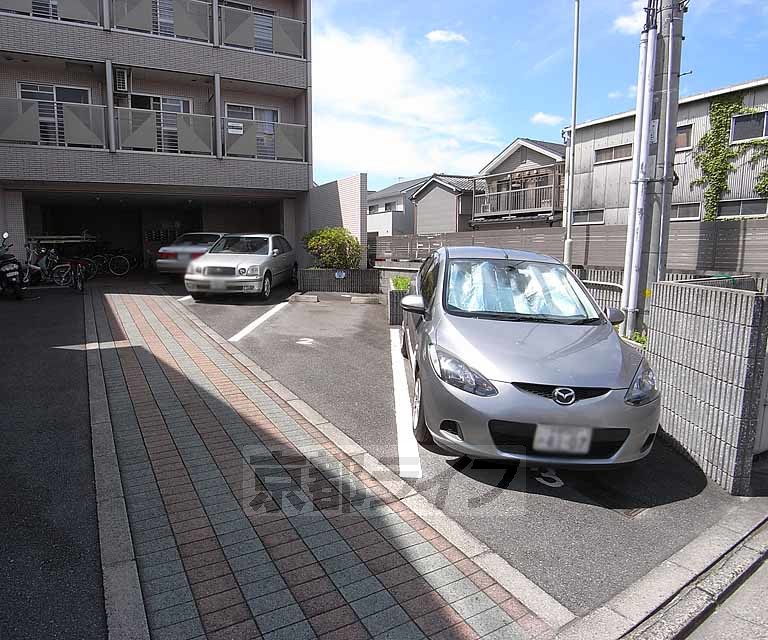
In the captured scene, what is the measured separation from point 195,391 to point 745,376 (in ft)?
16.0

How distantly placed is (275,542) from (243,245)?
428 inches

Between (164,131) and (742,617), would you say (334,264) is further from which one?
(742,617)

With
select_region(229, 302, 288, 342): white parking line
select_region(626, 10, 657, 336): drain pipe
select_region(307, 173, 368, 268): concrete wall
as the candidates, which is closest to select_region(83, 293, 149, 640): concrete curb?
select_region(229, 302, 288, 342): white parking line

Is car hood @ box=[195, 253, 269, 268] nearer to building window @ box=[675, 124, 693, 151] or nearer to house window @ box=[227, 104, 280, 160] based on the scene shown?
house window @ box=[227, 104, 280, 160]

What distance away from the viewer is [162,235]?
23.2 meters

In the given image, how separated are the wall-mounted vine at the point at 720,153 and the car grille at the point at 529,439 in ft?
59.7

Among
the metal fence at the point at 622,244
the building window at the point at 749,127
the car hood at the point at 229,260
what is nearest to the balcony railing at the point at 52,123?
the car hood at the point at 229,260

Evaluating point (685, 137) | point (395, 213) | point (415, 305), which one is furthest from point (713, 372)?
point (395, 213)

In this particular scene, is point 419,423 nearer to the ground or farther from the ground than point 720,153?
nearer to the ground

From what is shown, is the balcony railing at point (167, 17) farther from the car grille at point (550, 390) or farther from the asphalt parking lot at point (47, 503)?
the car grille at point (550, 390)

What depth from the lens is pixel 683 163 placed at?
65.2 feet

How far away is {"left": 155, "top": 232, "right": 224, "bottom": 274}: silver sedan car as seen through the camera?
15.6 metres

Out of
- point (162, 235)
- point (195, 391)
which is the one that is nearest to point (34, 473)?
point (195, 391)

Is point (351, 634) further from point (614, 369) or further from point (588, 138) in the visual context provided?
point (588, 138)
